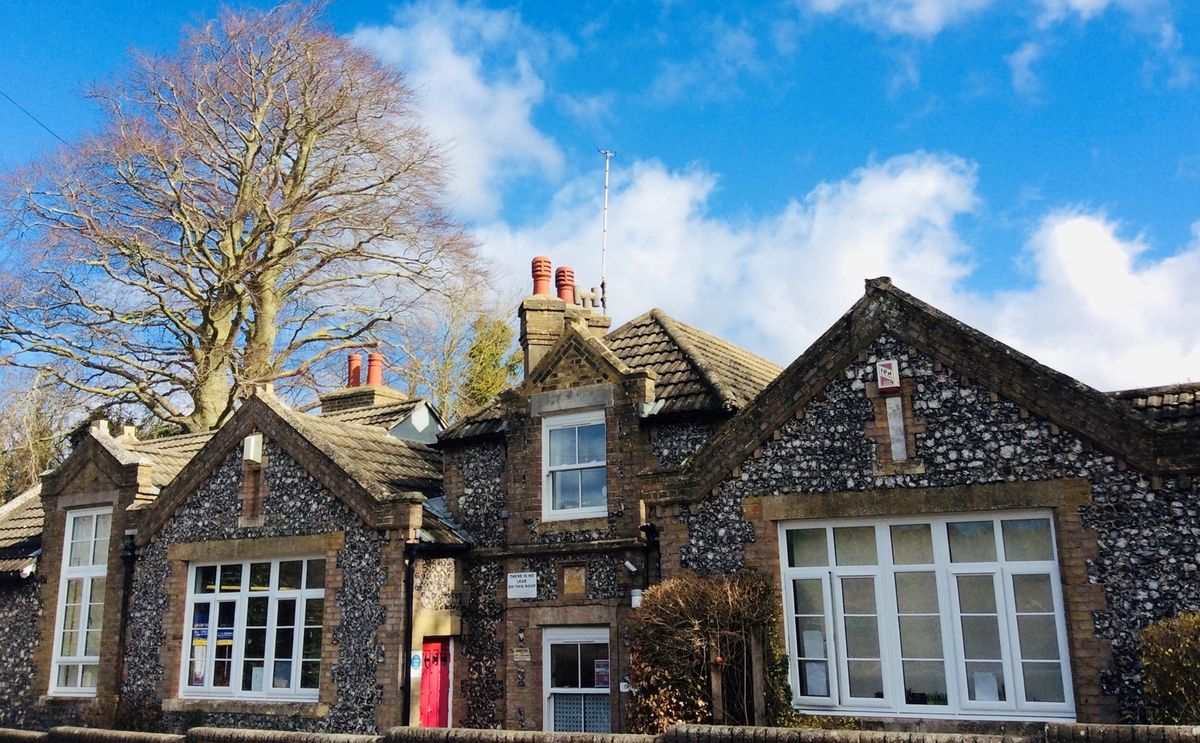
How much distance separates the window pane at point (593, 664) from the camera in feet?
46.8

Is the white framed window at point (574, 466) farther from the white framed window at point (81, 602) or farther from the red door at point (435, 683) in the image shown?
the white framed window at point (81, 602)

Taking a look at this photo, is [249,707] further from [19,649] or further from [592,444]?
[592,444]

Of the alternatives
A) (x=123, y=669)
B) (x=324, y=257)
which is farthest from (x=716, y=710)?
(x=324, y=257)

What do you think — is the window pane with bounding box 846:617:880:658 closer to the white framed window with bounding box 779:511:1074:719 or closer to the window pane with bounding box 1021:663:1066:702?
the white framed window with bounding box 779:511:1074:719

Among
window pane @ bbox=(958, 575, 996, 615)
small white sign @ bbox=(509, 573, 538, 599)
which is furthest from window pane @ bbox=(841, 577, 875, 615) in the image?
small white sign @ bbox=(509, 573, 538, 599)

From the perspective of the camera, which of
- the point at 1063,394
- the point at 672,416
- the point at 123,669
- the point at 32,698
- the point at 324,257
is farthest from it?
the point at 324,257

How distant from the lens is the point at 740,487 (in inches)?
491

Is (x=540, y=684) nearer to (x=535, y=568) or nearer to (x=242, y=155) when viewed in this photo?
(x=535, y=568)

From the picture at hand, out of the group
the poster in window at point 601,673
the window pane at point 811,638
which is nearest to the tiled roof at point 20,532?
the poster in window at point 601,673

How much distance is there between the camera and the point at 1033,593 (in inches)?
431

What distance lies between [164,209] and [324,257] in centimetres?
418

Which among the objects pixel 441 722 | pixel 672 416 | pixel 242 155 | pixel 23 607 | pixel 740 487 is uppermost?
pixel 242 155

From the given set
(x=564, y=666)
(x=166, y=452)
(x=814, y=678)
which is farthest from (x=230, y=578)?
(x=814, y=678)

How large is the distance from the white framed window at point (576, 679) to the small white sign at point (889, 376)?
5518mm
